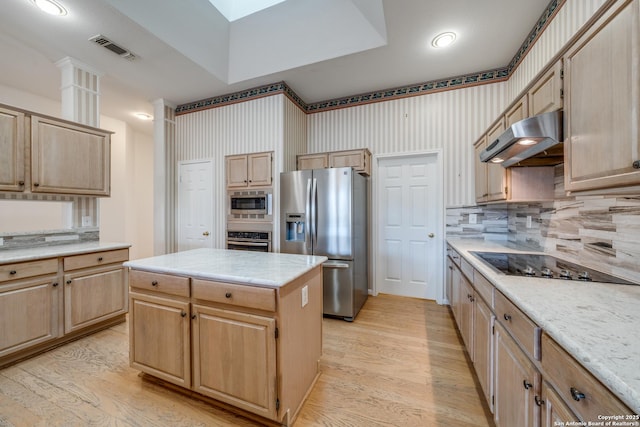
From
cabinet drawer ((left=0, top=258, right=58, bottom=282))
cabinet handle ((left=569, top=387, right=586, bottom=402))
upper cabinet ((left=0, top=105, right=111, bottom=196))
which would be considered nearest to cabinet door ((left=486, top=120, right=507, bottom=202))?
cabinet handle ((left=569, top=387, right=586, bottom=402))

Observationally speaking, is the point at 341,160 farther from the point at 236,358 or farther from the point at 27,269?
the point at 27,269

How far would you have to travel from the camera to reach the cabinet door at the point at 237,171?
11.9 feet

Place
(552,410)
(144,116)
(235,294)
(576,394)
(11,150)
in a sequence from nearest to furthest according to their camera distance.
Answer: (576,394), (552,410), (235,294), (11,150), (144,116)

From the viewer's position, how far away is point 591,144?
1.17 m

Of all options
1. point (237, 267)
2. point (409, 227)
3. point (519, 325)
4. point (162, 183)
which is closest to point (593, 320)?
point (519, 325)

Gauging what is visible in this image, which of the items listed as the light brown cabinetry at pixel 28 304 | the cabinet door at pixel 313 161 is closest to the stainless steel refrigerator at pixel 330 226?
the cabinet door at pixel 313 161

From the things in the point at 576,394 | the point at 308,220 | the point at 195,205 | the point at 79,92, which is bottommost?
the point at 576,394

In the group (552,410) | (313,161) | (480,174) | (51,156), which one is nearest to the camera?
(552,410)

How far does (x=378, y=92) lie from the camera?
3.73m

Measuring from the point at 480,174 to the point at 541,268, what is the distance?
1.62 meters

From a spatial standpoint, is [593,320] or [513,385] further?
[513,385]

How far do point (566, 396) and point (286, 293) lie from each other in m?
1.17

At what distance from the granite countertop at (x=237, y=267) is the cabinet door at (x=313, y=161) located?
72.8 inches

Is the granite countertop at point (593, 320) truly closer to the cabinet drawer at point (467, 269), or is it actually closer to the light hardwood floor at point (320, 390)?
the cabinet drawer at point (467, 269)
